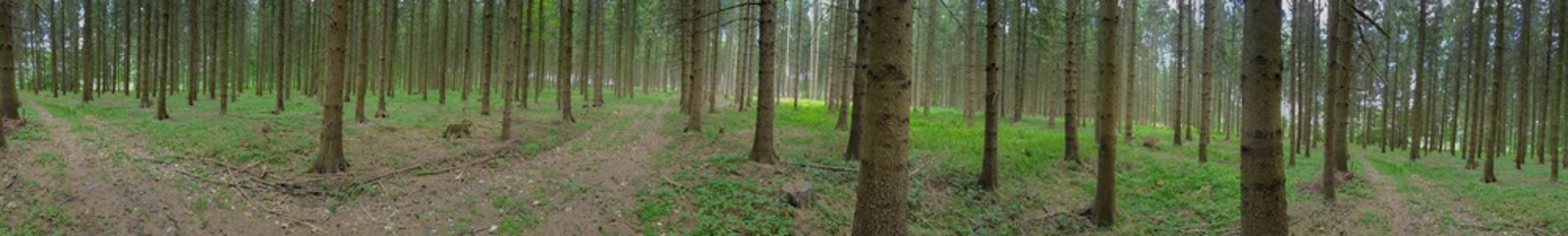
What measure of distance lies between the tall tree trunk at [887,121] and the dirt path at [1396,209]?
785 cm

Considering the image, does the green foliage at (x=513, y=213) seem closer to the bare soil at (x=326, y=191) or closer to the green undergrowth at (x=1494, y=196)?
the bare soil at (x=326, y=191)

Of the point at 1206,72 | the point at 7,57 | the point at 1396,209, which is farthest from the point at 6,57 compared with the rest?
the point at 1206,72

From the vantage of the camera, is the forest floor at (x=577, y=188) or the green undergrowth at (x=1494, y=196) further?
the green undergrowth at (x=1494, y=196)

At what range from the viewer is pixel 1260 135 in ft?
11.8

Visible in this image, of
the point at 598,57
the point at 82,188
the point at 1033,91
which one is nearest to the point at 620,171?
the point at 82,188

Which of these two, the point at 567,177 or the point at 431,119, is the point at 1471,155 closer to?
the point at 567,177

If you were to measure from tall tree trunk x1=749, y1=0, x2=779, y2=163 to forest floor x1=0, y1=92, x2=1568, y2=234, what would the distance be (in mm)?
319

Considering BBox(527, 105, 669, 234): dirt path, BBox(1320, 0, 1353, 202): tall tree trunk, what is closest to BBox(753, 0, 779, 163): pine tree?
BBox(527, 105, 669, 234): dirt path

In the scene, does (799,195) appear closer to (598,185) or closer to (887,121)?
(598,185)

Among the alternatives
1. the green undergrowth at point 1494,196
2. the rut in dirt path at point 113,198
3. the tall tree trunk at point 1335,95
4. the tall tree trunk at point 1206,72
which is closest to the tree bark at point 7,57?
the rut in dirt path at point 113,198

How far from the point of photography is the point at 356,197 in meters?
7.82

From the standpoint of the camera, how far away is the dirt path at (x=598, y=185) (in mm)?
7199

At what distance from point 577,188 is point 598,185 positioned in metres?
0.30

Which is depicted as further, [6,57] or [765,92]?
[765,92]
